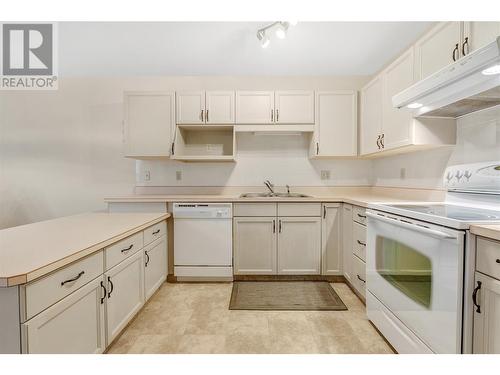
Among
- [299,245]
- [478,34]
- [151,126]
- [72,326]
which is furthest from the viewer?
[151,126]

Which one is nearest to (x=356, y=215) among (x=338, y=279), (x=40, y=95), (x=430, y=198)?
(x=430, y=198)

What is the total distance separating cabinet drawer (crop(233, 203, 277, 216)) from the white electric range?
1014 mm

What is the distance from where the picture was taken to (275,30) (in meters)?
2.41

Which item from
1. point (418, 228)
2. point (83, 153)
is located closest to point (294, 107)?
point (418, 228)

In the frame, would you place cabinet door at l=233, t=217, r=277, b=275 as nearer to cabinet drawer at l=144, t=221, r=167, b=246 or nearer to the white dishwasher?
Result: the white dishwasher

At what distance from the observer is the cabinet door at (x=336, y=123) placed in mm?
2926

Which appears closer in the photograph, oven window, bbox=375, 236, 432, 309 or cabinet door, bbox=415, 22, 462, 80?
oven window, bbox=375, 236, 432, 309

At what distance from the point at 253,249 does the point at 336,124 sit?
1.72 metres

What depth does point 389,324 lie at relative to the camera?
5.37 ft

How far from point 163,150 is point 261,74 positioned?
1.55 m

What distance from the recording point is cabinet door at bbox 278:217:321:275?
2680 millimetres

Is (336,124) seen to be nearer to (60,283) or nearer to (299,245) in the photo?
(299,245)

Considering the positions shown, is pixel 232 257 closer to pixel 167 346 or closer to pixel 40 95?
pixel 167 346

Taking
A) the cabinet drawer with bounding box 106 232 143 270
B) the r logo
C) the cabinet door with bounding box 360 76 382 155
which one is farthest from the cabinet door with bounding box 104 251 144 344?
the r logo
